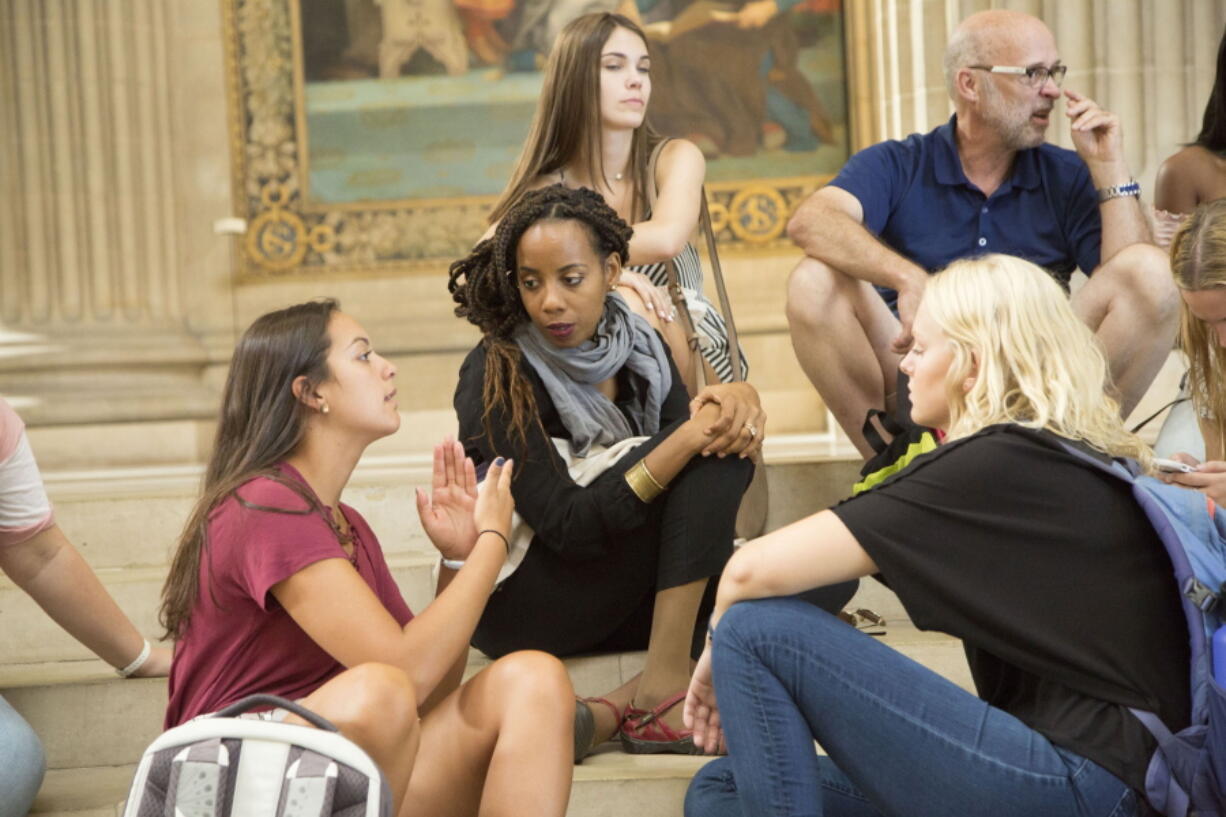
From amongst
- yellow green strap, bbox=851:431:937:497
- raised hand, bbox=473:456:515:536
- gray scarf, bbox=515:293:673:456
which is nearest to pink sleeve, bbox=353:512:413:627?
raised hand, bbox=473:456:515:536

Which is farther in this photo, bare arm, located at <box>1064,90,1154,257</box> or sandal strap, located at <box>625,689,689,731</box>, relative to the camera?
bare arm, located at <box>1064,90,1154,257</box>

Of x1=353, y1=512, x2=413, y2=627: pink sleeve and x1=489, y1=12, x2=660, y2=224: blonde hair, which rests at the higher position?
x1=489, y1=12, x2=660, y2=224: blonde hair

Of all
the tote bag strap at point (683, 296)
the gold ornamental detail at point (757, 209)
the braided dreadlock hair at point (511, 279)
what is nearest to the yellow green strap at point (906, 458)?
the braided dreadlock hair at point (511, 279)

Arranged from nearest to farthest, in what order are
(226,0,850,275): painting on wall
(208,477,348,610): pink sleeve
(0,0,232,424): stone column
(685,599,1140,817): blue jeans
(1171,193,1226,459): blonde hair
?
(685,599,1140,817): blue jeans
(208,477,348,610): pink sleeve
(1171,193,1226,459): blonde hair
(0,0,232,424): stone column
(226,0,850,275): painting on wall

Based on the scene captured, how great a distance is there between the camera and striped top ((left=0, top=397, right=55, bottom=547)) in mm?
2648

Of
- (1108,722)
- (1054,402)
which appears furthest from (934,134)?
(1108,722)

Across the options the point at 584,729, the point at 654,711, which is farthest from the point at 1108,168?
the point at 584,729

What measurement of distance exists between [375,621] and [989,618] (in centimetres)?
86

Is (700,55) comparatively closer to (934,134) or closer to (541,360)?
(934,134)

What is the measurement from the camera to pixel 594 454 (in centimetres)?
304

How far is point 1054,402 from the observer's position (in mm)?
2047

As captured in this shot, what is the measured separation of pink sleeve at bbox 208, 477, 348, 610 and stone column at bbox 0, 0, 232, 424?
323cm

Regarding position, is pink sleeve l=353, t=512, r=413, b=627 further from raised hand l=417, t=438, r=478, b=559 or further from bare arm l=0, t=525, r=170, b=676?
bare arm l=0, t=525, r=170, b=676

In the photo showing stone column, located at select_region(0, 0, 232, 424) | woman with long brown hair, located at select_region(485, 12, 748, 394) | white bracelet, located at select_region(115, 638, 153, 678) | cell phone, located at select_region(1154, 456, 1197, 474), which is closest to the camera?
cell phone, located at select_region(1154, 456, 1197, 474)
